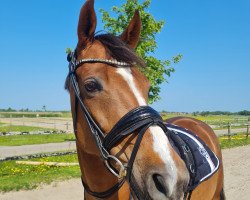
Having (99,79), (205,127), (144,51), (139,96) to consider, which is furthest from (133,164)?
(144,51)

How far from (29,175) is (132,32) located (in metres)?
7.26

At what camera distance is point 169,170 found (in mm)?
1666

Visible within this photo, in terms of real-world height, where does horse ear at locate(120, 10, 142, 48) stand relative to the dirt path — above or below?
above

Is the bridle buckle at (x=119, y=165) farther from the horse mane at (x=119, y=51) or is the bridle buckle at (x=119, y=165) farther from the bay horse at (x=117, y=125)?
the horse mane at (x=119, y=51)

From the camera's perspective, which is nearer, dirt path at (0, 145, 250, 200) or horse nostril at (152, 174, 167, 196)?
horse nostril at (152, 174, 167, 196)

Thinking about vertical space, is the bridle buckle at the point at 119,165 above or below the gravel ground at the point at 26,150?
above

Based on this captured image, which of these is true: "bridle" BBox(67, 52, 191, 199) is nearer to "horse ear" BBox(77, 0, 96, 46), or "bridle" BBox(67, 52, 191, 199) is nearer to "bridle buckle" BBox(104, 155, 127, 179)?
"bridle buckle" BBox(104, 155, 127, 179)

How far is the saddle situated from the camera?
295cm

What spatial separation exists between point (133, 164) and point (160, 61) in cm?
1335

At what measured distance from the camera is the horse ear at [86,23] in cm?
225

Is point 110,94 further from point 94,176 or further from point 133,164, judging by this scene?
point 94,176

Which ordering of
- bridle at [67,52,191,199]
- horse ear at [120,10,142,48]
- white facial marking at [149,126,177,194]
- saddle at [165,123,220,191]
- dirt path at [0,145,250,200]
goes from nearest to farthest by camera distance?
1. white facial marking at [149,126,177,194]
2. bridle at [67,52,191,199]
3. horse ear at [120,10,142,48]
4. saddle at [165,123,220,191]
5. dirt path at [0,145,250,200]

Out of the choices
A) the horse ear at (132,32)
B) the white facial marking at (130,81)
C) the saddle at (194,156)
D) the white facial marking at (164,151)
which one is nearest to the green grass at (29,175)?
the saddle at (194,156)

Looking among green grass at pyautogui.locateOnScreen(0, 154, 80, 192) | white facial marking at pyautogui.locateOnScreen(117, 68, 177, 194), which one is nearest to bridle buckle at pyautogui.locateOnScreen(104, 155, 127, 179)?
white facial marking at pyautogui.locateOnScreen(117, 68, 177, 194)
